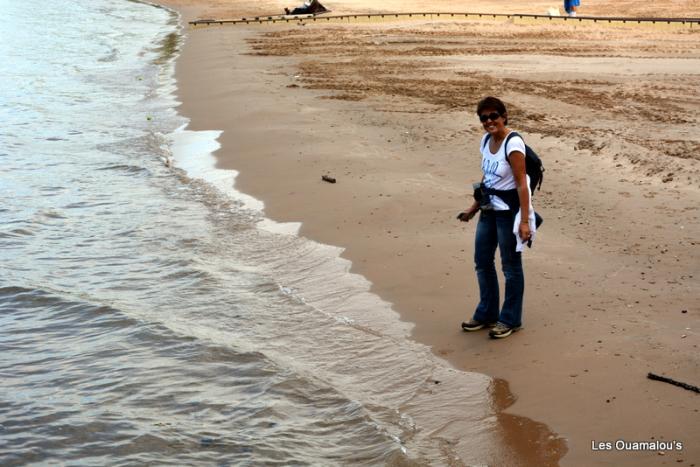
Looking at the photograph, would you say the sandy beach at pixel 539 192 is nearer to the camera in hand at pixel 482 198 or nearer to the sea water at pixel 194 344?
the sea water at pixel 194 344

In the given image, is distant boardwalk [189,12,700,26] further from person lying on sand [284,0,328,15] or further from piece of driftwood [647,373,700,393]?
piece of driftwood [647,373,700,393]

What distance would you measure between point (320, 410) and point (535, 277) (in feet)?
7.75

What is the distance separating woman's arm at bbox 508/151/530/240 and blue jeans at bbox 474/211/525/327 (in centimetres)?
17

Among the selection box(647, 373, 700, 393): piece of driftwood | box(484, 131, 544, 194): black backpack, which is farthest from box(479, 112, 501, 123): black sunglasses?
box(647, 373, 700, 393): piece of driftwood

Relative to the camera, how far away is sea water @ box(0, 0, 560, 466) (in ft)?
17.5

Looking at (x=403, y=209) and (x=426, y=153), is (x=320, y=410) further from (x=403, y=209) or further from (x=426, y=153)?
(x=426, y=153)

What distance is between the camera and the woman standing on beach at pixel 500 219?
5.78m

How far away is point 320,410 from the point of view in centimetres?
562

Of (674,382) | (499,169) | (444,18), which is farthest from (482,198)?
(444,18)

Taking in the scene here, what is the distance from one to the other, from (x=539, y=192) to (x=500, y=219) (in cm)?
361

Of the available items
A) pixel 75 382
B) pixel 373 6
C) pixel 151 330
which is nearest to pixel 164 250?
pixel 151 330

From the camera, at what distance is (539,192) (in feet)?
31.2

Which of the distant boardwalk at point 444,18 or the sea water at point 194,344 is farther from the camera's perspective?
the distant boardwalk at point 444,18

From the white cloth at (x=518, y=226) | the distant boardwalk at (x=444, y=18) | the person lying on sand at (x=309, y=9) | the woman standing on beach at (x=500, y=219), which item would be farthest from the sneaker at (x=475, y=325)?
the person lying on sand at (x=309, y=9)
